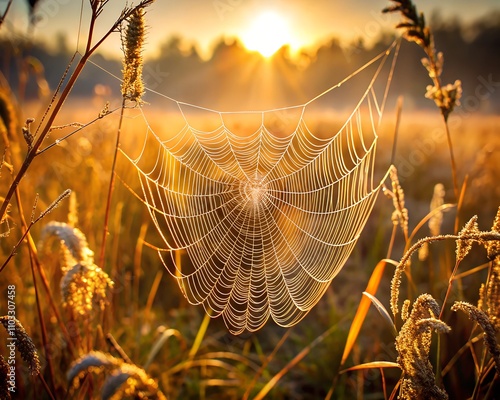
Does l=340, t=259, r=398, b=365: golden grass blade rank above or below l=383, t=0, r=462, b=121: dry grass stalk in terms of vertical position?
below

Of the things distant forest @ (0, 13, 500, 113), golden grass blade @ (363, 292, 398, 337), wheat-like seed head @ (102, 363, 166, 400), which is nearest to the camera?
wheat-like seed head @ (102, 363, 166, 400)

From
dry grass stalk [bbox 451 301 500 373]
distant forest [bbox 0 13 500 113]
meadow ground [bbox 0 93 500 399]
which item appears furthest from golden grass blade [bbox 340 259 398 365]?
distant forest [bbox 0 13 500 113]

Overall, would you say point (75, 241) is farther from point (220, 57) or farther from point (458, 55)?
point (458, 55)

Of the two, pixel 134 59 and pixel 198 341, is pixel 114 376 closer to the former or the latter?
pixel 134 59

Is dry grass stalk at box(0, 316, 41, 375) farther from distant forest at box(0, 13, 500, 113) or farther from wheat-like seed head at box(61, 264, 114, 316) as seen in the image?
distant forest at box(0, 13, 500, 113)

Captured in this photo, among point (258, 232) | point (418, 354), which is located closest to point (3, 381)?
point (418, 354)

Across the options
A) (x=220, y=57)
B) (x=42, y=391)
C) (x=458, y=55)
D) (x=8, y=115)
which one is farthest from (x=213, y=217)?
(x=458, y=55)

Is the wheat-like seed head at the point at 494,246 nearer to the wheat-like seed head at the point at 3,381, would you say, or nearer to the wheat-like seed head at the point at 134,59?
the wheat-like seed head at the point at 134,59

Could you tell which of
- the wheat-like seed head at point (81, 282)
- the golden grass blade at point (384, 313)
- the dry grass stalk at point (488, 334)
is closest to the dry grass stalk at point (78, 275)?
the wheat-like seed head at point (81, 282)
